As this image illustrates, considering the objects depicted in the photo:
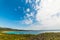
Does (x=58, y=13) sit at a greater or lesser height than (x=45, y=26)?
greater

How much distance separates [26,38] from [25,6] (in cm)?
101

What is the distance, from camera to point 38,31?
Answer: 4566mm

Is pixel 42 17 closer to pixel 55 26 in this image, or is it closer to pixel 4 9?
pixel 55 26

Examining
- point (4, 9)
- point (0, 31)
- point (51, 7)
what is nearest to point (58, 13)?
point (51, 7)

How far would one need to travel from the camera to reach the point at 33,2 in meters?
4.44

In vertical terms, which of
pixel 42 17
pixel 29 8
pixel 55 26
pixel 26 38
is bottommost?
pixel 26 38

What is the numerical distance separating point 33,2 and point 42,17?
537 mm

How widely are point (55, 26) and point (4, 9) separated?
5.46 ft

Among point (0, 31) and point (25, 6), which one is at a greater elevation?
point (25, 6)

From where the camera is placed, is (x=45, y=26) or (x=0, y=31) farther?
(x=0, y=31)

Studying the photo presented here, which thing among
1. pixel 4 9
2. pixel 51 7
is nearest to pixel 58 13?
pixel 51 7

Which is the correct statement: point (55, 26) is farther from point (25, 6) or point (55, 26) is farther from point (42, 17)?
point (25, 6)

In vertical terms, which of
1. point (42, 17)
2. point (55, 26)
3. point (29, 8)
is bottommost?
point (55, 26)

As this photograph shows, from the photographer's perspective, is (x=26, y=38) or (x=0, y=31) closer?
(x=26, y=38)
